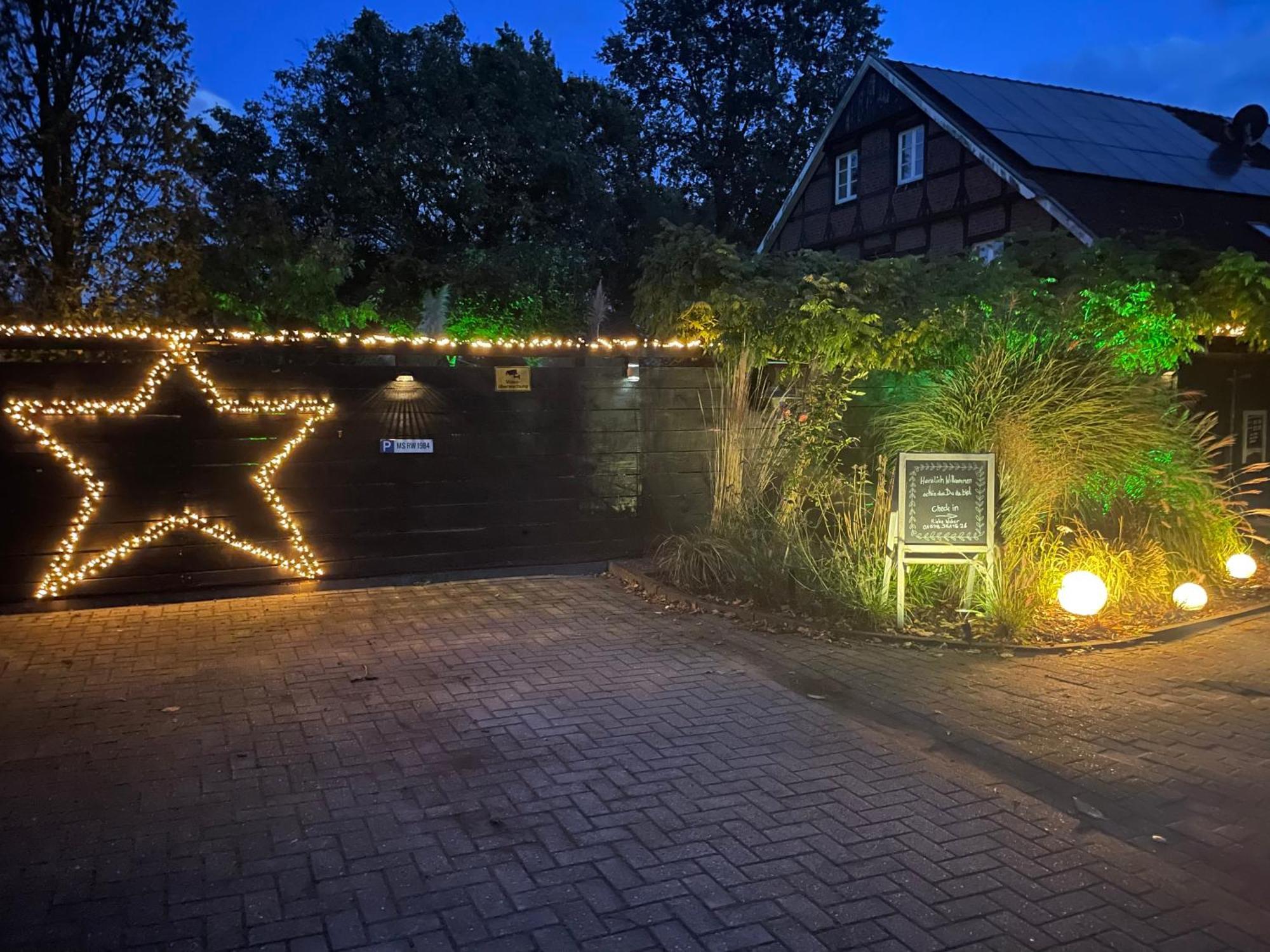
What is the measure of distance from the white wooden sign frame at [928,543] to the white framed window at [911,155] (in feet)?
48.7

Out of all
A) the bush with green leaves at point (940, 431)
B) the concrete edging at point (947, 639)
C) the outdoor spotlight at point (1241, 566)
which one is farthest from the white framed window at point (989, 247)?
the concrete edging at point (947, 639)

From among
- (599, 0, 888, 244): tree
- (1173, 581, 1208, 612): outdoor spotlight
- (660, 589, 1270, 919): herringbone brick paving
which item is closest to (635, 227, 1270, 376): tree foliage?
(1173, 581, 1208, 612): outdoor spotlight

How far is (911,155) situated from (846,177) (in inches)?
89.7

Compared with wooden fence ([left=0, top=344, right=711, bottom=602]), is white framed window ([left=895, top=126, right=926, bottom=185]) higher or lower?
higher

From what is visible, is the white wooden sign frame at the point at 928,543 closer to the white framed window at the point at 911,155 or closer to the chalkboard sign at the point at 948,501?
the chalkboard sign at the point at 948,501

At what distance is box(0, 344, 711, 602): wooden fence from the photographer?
275 inches

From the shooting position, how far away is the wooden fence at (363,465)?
6996 mm

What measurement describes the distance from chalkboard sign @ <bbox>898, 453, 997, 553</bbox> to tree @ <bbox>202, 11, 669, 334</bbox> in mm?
15575

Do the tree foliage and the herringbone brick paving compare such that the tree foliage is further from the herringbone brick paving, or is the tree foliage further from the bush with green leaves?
the herringbone brick paving

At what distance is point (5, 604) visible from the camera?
6910 millimetres

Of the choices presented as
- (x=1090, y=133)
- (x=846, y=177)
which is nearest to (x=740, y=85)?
(x=846, y=177)

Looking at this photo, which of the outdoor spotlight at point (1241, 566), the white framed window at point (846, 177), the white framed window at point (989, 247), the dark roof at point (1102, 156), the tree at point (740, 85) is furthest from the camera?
the tree at point (740, 85)

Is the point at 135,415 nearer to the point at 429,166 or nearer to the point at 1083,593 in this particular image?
the point at 1083,593

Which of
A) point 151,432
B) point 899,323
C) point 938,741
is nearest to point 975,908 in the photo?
point 938,741
